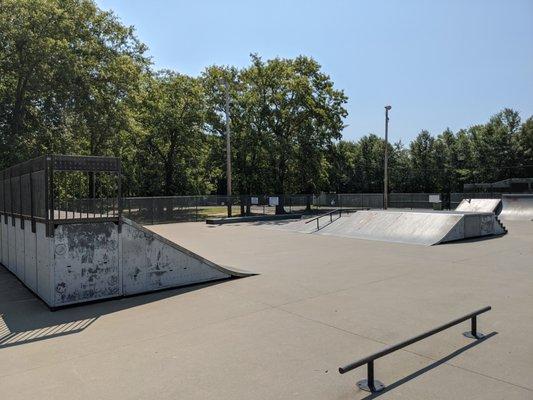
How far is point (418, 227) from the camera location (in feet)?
61.9

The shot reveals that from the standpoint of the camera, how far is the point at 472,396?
4.41 m

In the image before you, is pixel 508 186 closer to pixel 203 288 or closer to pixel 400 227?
pixel 400 227

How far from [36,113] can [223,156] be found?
621 inches

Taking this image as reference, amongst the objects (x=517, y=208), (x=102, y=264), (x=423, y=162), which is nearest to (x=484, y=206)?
(x=517, y=208)

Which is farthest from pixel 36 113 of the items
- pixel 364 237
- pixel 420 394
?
pixel 420 394

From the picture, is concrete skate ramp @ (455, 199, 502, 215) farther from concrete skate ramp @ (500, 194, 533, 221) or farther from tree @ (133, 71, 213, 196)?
tree @ (133, 71, 213, 196)

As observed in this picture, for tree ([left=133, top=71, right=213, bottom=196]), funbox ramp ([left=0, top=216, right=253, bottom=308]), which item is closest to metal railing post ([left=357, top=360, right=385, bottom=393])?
funbox ramp ([left=0, top=216, right=253, bottom=308])

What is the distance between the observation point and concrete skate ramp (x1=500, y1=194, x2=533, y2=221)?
96.8 ft

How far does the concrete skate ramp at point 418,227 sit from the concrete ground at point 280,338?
20.2ft

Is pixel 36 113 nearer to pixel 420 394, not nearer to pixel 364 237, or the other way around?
pixel 364 237

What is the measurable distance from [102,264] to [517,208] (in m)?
30.4

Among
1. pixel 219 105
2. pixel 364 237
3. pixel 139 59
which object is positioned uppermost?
pixel 139 59

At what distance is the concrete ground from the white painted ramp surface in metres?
6.14

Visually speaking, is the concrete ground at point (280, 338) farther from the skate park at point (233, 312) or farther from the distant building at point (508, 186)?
the distant building at point (508, 186)
